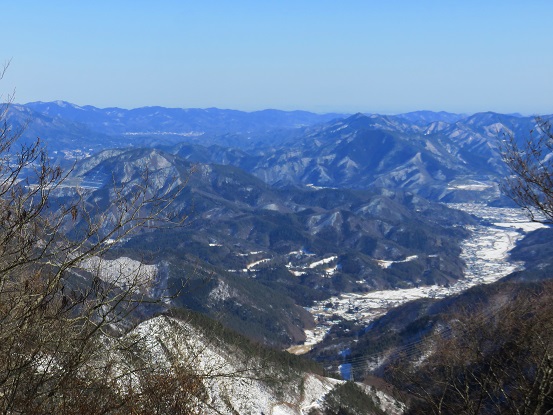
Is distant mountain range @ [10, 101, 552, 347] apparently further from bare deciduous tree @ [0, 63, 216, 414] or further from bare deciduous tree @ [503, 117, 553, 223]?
bare deciduous tree @ [0, 63, 216, 414]

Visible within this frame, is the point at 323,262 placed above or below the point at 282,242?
below

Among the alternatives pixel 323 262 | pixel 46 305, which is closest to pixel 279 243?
pixel 323 262

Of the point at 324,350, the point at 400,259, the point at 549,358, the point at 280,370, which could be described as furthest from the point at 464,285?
the point at 549,358

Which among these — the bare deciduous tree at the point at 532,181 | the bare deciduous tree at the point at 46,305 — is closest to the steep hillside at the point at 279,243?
the bare deciduous tree at the point at 532,181

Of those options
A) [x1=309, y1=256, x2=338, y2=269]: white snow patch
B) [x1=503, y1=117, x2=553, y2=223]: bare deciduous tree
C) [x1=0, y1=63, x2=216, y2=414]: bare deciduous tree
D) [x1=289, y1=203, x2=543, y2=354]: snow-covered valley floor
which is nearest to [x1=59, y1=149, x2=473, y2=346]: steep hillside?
[x1=309, y1=256, x2=338, y2=269]: white snow patch

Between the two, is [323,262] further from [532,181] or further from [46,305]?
[46,305]

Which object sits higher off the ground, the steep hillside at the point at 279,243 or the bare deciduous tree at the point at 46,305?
the bare deciduous tree at the point at 46,305

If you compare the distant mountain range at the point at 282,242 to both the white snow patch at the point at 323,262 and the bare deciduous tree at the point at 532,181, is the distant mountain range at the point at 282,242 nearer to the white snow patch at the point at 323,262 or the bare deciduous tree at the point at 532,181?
the white snow patch at the point at 323,262

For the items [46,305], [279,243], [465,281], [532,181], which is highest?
[532,181]
